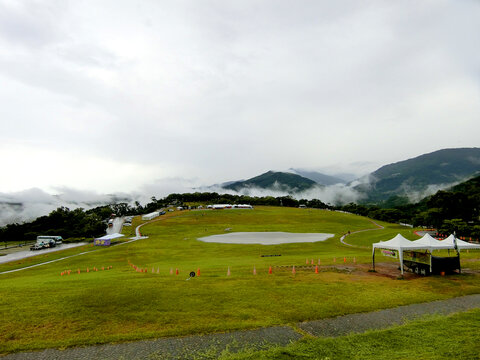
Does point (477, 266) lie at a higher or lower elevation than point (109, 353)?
lower

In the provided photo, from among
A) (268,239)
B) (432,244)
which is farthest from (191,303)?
(268,239)

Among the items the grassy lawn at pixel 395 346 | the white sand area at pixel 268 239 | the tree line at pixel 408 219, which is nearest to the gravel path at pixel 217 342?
the grassy lawn at pixel 395 346

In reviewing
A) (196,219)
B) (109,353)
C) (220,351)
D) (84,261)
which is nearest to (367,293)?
(220,351)

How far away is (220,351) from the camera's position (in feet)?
29.5

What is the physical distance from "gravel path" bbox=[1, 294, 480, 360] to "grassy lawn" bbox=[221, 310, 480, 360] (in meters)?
0.86

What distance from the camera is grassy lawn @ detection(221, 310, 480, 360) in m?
8.04

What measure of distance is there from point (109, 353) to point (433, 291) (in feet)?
60.3

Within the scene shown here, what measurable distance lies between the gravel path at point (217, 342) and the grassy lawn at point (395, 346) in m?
0.86

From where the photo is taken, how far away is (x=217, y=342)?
966 centimetres

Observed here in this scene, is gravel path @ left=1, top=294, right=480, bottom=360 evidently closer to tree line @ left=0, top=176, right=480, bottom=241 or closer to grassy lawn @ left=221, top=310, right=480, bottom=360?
grassy lawn @ left=221, top=310, right=480, bottom=360

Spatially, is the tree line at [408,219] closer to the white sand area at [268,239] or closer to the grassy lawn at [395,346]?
the white sand area at [268,239]

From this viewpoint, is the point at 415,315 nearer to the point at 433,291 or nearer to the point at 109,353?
the point at 433,291

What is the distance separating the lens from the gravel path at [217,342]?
8930 mm

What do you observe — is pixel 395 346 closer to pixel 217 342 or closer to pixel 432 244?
pixel 217 342
